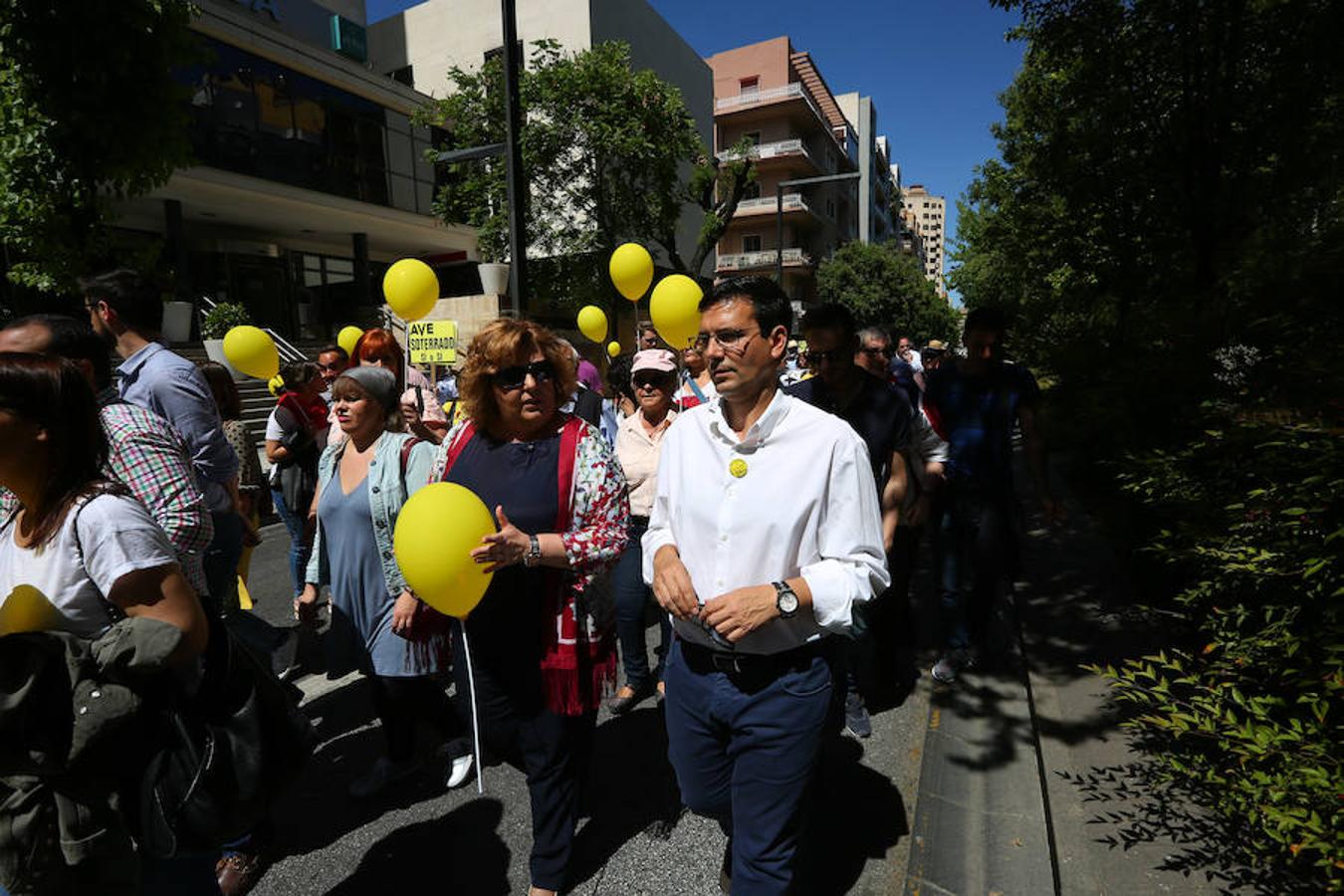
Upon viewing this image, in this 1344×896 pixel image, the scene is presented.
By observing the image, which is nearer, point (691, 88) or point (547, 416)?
point (547, 416)

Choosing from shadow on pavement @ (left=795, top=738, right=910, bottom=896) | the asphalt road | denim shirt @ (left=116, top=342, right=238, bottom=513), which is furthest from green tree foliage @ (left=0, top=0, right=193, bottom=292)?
shadow on pavement @ (left=795, top=738, right=910, bottom=896)

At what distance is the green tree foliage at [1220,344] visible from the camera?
75.4 inches

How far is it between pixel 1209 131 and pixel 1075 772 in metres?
6.33

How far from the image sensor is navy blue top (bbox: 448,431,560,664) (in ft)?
7.47

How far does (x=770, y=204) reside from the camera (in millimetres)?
41031

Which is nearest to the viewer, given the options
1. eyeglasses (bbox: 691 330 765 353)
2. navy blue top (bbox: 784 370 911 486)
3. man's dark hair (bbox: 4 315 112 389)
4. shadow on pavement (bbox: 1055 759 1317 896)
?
eyeglasses (bbox: 691 330 765 353)

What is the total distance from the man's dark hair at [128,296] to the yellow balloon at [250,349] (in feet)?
6.77

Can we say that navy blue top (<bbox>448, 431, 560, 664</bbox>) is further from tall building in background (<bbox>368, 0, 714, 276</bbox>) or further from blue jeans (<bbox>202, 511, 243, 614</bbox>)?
tall building in background (<bbox>368, 0, 714, 276</bbox>)

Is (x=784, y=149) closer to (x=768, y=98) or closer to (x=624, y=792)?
(x=768, y=98)

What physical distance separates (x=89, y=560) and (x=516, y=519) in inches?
41.7

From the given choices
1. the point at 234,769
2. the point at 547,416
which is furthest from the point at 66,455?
the point at 547,416

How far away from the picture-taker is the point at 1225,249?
7.01m

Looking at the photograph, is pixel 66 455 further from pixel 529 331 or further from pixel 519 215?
pixel 519 215

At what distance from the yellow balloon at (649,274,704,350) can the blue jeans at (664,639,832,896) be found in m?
3.25
